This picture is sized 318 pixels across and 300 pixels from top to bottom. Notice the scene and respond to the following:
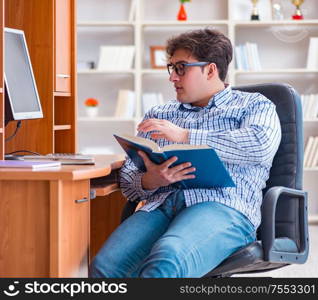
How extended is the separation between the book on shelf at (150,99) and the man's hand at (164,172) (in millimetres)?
3224

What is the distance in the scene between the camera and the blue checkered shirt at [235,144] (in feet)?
7.64

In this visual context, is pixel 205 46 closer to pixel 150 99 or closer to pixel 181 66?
pixel 181 66

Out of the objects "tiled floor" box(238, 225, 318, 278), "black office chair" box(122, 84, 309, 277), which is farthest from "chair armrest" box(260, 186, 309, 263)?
"tiled floor" box(238, 225, 318, 278)

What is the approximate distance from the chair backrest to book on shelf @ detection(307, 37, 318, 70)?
3.12m

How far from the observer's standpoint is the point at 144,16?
586 cm

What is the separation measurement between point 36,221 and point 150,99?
3.57 m

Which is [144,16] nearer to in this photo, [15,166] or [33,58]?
[33,58]

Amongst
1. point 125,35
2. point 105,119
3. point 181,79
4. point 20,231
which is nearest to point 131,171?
point 181,79

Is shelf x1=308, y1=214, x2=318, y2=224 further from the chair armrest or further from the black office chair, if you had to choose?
the chair armrest

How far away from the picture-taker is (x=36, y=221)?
6.82ft

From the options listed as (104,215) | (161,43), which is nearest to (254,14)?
(161,43)

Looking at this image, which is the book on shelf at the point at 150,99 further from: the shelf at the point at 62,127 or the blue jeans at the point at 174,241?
the blue jeans at the point at 174,241

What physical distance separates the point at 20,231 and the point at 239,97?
3.01 ft

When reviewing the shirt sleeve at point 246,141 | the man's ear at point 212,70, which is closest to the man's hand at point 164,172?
the shirt sleeve at point 246,141
